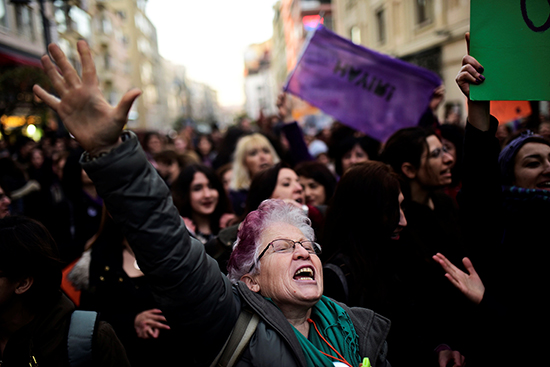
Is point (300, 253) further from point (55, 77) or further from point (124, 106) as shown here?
point (55, 77)

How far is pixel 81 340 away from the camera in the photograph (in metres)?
1.82

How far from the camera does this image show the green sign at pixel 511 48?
201cm

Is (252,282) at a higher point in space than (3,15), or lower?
lower

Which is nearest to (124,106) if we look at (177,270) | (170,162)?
(177,270)

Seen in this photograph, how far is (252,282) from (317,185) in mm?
2358

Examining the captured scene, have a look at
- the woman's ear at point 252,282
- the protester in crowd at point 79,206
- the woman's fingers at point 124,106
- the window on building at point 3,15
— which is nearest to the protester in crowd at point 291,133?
the protester in crowd at point 79,206

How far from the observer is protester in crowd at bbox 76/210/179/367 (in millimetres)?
2705

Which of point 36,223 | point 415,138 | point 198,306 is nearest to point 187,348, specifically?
point 198,306

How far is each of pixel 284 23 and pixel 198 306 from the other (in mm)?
71281

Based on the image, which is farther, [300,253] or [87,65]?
[300,253]

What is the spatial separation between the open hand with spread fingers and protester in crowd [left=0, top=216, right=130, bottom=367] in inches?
39.6

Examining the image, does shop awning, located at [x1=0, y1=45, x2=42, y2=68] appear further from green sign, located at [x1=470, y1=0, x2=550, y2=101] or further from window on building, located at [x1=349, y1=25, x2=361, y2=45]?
green sign, located at [x1=470, y1=0, x2=550, y2=101]

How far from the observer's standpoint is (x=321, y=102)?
5.07m

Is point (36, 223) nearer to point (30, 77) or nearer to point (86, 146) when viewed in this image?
point (86, 146)
